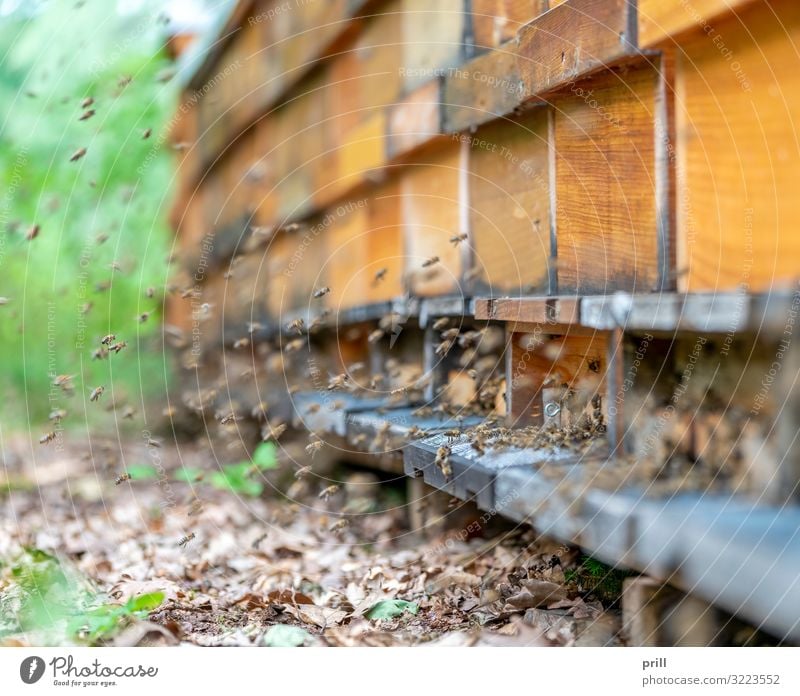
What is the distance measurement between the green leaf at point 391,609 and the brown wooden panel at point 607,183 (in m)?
0.80

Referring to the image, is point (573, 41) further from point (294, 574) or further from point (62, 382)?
point (62, 382)

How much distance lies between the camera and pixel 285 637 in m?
1.65

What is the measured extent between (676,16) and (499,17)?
0.57 m

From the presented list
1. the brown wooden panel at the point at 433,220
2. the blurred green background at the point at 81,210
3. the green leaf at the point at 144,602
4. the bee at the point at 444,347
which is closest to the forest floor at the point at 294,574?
the green leaf at the point at 144,602

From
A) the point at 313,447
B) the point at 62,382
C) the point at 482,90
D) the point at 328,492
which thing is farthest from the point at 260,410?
the point at 482,90

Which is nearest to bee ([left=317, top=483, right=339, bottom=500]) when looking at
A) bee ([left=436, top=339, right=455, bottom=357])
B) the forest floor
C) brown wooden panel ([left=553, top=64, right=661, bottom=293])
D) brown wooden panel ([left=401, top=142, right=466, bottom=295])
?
the forest floor

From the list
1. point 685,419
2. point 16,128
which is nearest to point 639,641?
point 685,419

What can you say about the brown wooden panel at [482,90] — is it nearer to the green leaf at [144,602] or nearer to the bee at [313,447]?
the bee at [313,447]

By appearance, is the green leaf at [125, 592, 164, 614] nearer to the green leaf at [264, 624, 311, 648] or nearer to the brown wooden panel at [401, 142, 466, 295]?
the green leaf at [264, 624, 311, 648]

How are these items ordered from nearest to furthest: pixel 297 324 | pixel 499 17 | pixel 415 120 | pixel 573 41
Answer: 1. pixel 573 41
2. pixel 499 17
3. pixel 297 324
4. pixel 415 120

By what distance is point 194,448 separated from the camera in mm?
3457

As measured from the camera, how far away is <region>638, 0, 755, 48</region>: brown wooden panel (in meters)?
1.40

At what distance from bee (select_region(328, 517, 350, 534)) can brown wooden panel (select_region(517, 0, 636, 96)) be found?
1.20m
